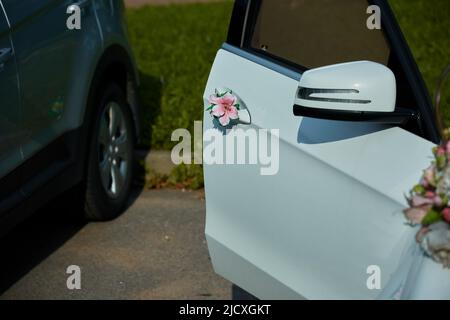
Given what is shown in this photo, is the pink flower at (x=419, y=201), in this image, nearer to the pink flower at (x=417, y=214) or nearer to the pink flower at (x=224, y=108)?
the pink flower at (x=417, y=214)

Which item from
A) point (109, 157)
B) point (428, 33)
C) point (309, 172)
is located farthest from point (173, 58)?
point (309, 172)

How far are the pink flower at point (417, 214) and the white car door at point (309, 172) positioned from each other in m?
0.09

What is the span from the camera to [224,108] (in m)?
3.13

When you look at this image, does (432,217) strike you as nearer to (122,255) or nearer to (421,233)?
(421,233)

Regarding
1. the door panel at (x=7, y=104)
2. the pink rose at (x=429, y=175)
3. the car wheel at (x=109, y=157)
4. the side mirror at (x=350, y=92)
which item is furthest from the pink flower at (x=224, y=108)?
the car wheel at (x=109, y=157)

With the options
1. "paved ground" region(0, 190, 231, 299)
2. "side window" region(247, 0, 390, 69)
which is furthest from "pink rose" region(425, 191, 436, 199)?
"paved ground" region(0, 190, 231, 299)

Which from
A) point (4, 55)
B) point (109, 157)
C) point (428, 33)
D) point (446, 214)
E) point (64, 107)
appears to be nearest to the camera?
point (446, 214)

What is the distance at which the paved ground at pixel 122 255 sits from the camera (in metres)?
4.48

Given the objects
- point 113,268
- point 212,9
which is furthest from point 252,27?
point 212,9

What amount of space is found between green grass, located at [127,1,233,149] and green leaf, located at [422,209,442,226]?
3.70 m

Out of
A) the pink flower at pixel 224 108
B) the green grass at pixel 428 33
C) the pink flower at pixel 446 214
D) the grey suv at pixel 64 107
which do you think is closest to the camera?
the pink flower at pixel 446 214

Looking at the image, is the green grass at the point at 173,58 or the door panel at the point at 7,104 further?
the green grass at the point at 173,58

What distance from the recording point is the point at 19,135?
397cm

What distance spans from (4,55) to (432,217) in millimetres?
2135
